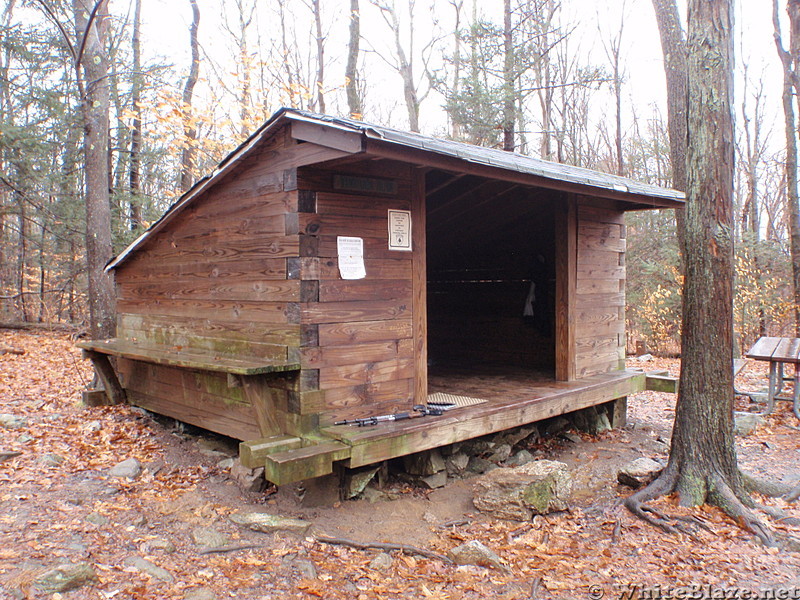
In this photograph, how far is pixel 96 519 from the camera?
12.6ft

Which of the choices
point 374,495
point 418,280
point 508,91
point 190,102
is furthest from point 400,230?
point 190,102

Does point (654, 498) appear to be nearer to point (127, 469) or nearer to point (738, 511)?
point (738, 511)

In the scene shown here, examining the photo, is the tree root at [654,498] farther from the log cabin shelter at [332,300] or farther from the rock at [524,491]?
the log cabin shelter at [332,300]

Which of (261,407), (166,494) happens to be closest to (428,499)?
(261,407)

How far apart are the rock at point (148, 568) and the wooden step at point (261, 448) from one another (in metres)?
0.77

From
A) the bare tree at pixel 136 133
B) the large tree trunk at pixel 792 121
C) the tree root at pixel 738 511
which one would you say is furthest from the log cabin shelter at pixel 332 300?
the bare tree at pixel 136 133

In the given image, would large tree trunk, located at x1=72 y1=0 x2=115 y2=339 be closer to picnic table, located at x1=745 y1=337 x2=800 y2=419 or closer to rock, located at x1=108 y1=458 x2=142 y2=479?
rock, located at x1=108 y1=458 x2=142 y2=479

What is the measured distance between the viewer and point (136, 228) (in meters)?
12.6

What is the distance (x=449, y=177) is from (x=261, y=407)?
307cm

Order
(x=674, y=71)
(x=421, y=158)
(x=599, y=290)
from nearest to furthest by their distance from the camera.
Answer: (x=421, y=158), (x=599, y=290), (x=674, y=71)

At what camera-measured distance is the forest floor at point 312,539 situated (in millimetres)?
3283

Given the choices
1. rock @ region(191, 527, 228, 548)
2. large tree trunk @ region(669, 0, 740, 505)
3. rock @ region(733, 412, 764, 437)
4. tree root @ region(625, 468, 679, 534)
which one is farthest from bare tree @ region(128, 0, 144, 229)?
rock @ region(733, 412, 764, 437)

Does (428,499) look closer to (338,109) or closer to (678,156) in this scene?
(678,156)

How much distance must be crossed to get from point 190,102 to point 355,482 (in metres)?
13.7
